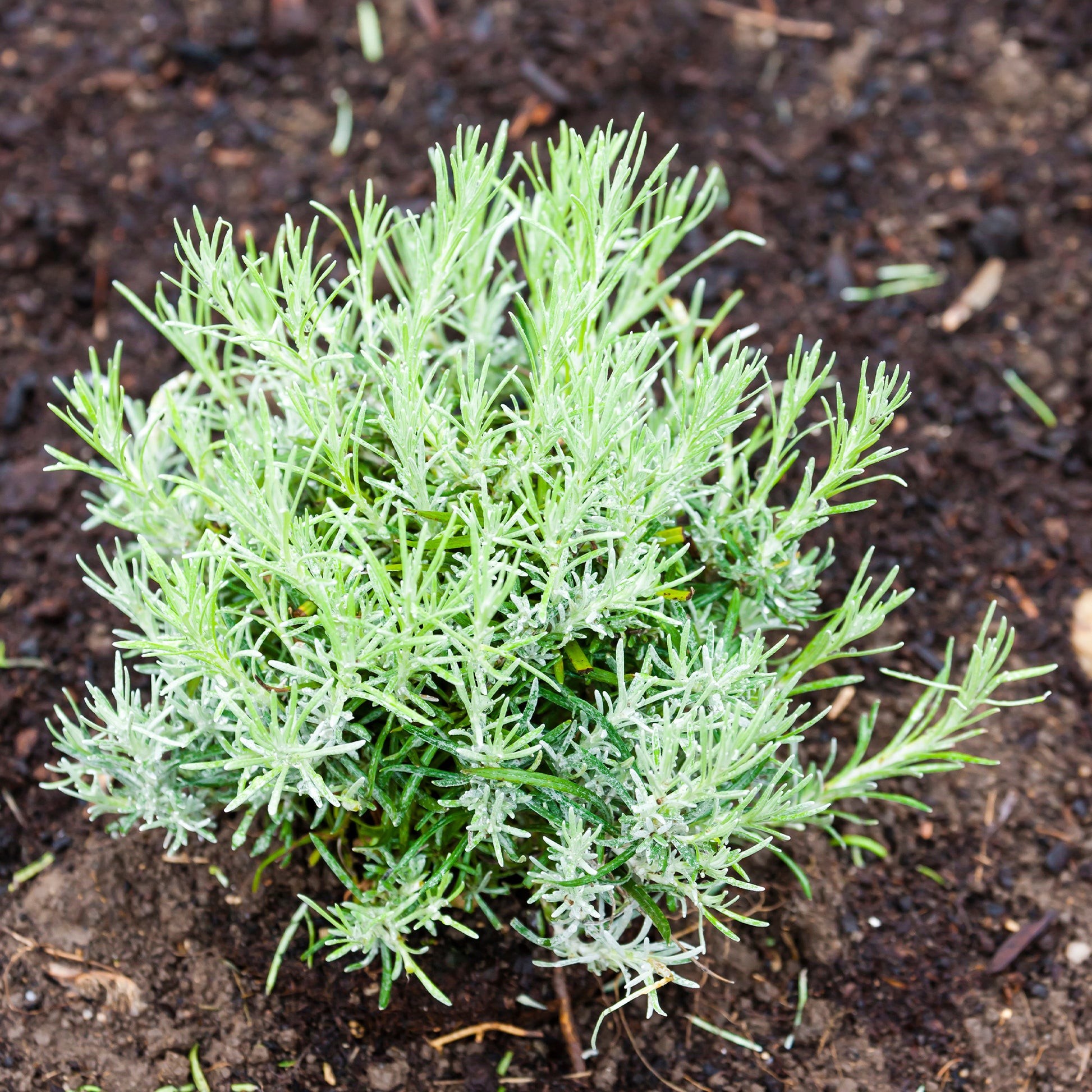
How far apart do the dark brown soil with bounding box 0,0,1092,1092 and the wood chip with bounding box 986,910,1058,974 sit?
0.02 m

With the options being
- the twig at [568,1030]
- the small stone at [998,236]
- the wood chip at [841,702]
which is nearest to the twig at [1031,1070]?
the wood chip at [841,702]

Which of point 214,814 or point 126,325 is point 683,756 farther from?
point 126,325

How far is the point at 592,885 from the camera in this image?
212 centimetres

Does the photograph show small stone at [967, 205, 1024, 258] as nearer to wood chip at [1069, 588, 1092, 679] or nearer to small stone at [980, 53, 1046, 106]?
small stone at [980, 53, 1046, 106]

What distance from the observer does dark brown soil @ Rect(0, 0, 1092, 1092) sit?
8.50 feet

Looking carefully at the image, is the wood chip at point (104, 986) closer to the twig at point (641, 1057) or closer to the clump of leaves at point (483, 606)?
the clump of leaves at point (483, 606)

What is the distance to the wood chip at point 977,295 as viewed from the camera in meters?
3.91

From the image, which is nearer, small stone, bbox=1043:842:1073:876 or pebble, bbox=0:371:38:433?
small stone, bbox=1043:842:1073:876

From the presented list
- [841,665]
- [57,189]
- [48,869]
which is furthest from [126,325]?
[841,665]

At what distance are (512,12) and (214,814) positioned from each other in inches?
128

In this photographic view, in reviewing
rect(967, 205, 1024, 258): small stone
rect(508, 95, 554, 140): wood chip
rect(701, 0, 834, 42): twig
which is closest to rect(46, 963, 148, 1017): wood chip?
rect(508, 95, 554, 140): wood chip

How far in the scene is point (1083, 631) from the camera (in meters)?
3.34

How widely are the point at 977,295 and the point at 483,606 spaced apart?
9.18ft

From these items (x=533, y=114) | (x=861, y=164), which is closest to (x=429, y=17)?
(x=533, y=114)
